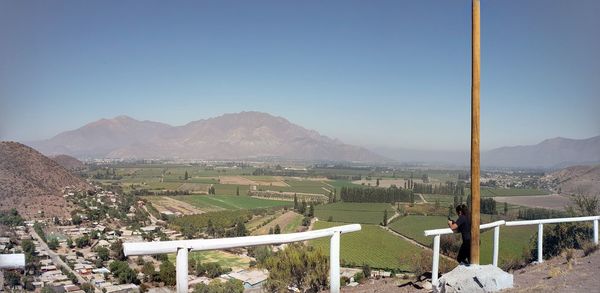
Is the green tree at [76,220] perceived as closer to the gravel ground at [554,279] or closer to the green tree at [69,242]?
the green tree at [69,242]

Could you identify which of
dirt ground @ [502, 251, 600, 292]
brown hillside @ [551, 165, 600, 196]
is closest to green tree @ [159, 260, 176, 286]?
dirt ground @ [502, 251, 600, 292]

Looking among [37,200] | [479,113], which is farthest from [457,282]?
[37,200]

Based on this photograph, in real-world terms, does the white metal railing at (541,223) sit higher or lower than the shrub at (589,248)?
higher

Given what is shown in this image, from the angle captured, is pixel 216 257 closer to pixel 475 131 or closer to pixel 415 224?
pixel 475 131

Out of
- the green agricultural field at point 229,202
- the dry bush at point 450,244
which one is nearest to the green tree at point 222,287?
the dry bush at point 450,244

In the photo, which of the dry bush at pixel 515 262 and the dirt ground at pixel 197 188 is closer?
the dry bush at pixel 515 262

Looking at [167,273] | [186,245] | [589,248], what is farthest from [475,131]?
[589,248]
